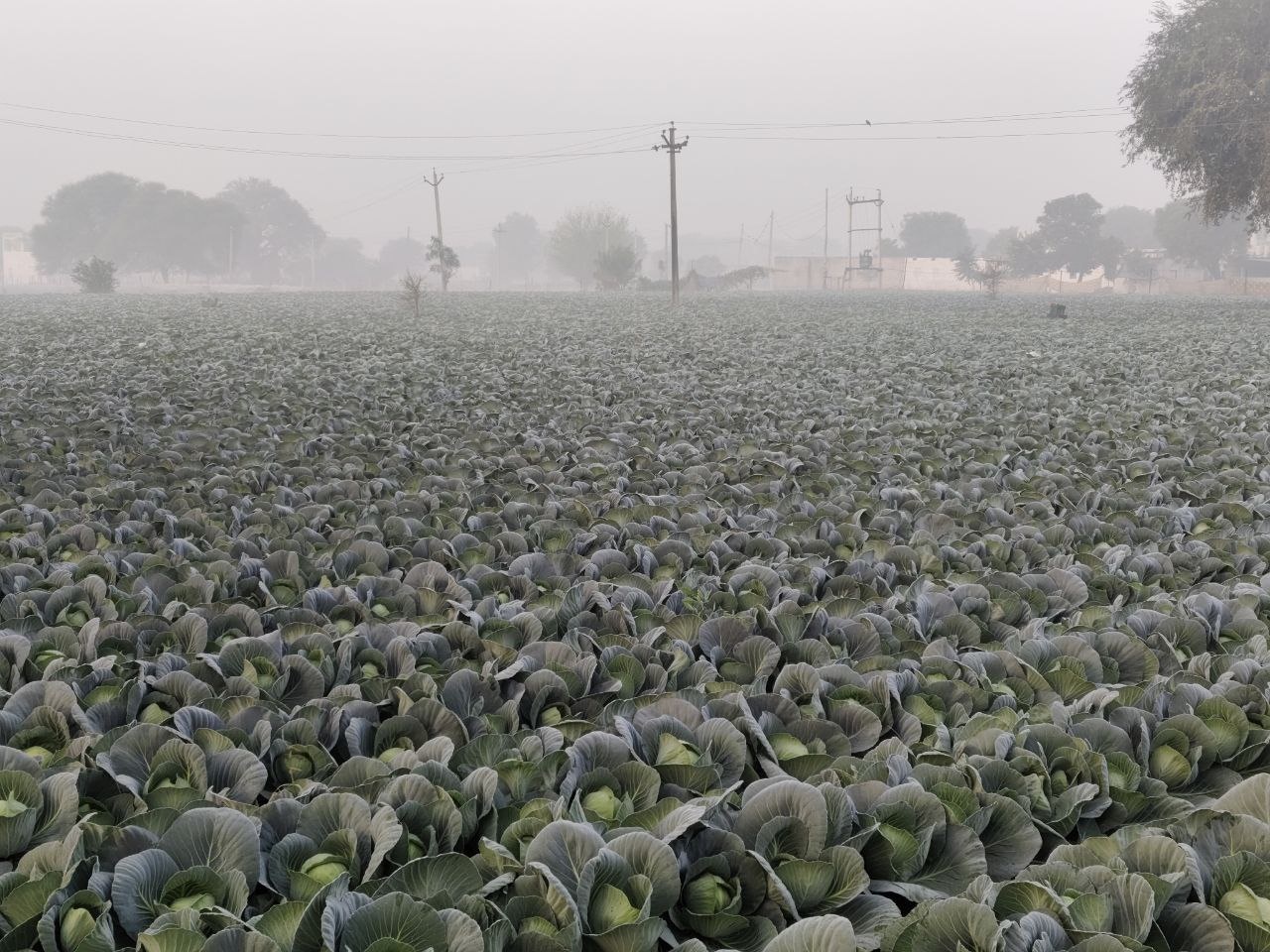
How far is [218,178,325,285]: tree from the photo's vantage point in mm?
126500

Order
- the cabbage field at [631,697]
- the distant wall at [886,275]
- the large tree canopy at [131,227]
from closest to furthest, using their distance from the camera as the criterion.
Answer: the cabbage field at [631,697]
the large tree canopy at [131,227]
the distant wall at [886,275]

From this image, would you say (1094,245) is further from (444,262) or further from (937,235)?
(444,262)

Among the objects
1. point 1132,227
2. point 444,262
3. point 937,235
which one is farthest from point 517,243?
point 444,262

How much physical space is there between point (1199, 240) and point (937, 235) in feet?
173

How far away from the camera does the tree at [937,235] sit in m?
138

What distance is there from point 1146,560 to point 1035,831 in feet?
7.81

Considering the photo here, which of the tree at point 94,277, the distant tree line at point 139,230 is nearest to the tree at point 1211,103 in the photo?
the tree at point 94,277

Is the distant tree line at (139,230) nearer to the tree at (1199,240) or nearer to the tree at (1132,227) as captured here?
the tree at (1199,240)

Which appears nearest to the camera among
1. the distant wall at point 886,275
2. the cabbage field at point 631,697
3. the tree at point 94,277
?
the cabbage field at point 631,697

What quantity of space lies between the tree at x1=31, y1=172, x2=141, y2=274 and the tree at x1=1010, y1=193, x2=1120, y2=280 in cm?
8851

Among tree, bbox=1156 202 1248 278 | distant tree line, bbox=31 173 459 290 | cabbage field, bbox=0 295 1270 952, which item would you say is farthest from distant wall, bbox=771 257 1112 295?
cabbage field, bbox=0 295 1270 952

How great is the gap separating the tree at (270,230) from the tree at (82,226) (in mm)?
17695

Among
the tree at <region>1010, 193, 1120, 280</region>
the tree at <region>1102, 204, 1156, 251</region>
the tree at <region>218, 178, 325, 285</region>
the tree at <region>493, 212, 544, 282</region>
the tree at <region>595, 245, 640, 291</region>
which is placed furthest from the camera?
the tree at <region>493, 212, 544, 282</region>

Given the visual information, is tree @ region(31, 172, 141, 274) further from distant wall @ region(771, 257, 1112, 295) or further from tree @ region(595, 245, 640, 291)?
distant wall @ region(771, 257, 1112, 295)
